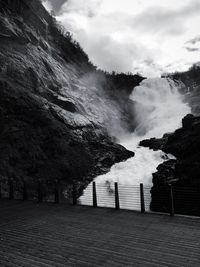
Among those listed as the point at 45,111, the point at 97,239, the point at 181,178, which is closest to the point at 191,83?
the point at 45,111

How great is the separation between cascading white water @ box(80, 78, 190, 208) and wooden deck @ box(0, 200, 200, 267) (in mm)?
Answer: 2676

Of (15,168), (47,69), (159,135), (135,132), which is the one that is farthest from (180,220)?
(135,132)

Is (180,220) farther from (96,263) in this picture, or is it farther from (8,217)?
(8,217)

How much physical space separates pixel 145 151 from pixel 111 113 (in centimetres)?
1487

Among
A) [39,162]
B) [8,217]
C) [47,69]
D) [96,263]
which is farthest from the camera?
[47,69]

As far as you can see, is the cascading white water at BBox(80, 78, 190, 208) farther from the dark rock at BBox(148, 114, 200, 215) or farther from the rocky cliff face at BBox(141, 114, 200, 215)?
the dark rock at BBox(148, 114, 200, 215)

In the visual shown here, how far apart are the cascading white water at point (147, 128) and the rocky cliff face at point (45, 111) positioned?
83.4 inches

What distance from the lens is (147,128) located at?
63.3 meters

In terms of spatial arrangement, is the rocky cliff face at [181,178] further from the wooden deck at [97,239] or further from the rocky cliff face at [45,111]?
the rocky cliff face at [45,111]

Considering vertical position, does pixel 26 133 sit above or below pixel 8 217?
above

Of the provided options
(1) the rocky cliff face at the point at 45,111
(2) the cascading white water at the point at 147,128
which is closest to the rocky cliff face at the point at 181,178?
(2) the cascading white water at the point at 147,128

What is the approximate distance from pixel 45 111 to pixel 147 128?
29339 millimetres

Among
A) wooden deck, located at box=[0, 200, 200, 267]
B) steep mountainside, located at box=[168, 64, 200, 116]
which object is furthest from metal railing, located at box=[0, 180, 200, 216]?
steep mountainside, located at box=[168, 64, 200, 116]

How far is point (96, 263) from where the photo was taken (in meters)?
7.75
